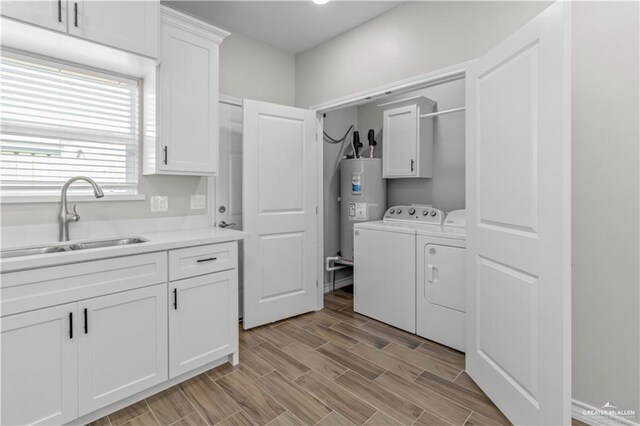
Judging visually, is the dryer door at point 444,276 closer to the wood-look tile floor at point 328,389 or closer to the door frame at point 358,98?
the wood-look tile floor at point 328,389

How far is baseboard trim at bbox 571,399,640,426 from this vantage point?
1554mm

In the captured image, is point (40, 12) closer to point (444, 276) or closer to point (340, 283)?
point (444, 276)

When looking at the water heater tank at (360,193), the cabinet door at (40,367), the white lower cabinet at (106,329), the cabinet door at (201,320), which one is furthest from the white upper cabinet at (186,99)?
the water heater tank at (360,193)

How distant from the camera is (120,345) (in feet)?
5.49

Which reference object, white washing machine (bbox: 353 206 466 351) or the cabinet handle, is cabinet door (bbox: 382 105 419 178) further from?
the cabinet handle

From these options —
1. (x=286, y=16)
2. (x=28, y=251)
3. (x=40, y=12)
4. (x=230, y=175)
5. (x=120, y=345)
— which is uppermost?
(x=286, y=16)

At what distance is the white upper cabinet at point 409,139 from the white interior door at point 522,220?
1214mm

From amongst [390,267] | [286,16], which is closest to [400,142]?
[390,267]

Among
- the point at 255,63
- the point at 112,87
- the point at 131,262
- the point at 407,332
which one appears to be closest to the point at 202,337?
the point at 131,262

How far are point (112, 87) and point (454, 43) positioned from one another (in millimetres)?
2478

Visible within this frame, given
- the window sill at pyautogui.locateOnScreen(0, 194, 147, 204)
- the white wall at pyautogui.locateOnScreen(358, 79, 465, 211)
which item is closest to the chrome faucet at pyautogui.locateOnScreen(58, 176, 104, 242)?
the window sill at pyautogui.locateOnScreen(0, 194, 147, 204)

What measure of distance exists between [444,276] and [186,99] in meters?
2.37

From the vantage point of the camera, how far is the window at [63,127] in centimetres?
186

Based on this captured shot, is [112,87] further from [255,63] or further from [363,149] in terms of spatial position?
[363,149]
